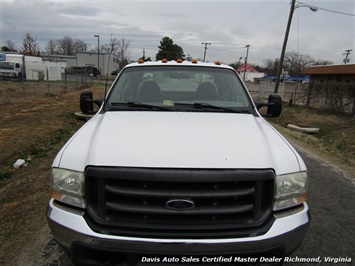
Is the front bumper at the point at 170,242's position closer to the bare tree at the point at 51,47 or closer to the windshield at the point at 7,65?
the windshield at the point at 7,65

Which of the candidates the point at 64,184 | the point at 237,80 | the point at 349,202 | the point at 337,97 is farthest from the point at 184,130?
the point at 337,97

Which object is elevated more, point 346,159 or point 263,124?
point 263,124

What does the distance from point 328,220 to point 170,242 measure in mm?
2760

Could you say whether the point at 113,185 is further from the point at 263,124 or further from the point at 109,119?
the point at 263,124

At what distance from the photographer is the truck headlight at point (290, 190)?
2197 mm

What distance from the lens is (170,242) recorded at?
2.01 metres

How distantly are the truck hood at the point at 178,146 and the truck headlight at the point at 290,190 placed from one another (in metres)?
0.06

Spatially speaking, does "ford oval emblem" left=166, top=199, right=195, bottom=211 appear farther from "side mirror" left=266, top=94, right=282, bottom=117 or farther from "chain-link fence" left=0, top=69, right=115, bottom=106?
"chain-link fence" left=0, top=69, right=115, bottom=106

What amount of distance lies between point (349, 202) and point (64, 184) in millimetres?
4169

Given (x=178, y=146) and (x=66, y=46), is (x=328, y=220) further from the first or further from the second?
(x=66, y=46)

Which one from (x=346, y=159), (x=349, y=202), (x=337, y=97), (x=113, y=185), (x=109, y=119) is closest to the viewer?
(x=113, y=185)

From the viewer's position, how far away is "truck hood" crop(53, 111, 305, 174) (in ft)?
6.86

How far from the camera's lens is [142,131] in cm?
250

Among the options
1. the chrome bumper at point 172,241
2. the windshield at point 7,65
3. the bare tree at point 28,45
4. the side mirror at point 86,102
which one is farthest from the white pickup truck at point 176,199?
the bare tree at point 28,45
